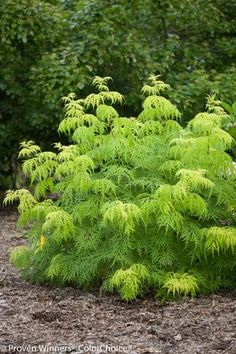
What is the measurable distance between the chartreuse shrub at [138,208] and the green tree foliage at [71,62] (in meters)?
3.32

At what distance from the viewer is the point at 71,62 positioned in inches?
350

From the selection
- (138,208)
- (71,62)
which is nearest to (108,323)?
(138,208)

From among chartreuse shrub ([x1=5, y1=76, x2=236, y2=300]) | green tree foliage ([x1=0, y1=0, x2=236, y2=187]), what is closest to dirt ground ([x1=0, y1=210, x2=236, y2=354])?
chartreuse shrub ([x1=5, y1=76, x2=236, y2=300])

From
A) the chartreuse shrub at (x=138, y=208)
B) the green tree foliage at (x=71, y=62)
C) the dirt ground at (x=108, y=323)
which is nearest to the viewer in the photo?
the dirt ground at (x=108, y=323)

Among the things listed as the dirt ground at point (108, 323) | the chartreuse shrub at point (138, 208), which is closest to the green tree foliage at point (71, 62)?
the chartreuse shrub at point (138, 208)

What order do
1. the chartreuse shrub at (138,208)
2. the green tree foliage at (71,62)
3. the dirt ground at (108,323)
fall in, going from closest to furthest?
the dirt ground at (108,323)
the chartreuse shrub at (138,208)
the green tree foliage at (71,62)

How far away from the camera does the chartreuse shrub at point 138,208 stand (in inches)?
193

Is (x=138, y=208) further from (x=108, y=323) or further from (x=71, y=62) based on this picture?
(x=71, y=62)

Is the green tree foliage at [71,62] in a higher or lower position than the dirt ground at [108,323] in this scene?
higher

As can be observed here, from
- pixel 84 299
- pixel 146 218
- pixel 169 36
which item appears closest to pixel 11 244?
pixel 84 299

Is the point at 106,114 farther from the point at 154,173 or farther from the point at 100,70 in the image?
the point at 100,70

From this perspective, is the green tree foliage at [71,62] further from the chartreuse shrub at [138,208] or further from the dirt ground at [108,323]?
the dirt ground at [108,323]

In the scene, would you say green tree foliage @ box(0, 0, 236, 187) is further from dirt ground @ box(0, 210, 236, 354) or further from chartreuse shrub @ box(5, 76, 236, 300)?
dirt ground @ box(0, 210, 236, 354)

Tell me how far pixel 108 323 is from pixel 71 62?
16.5 ft
